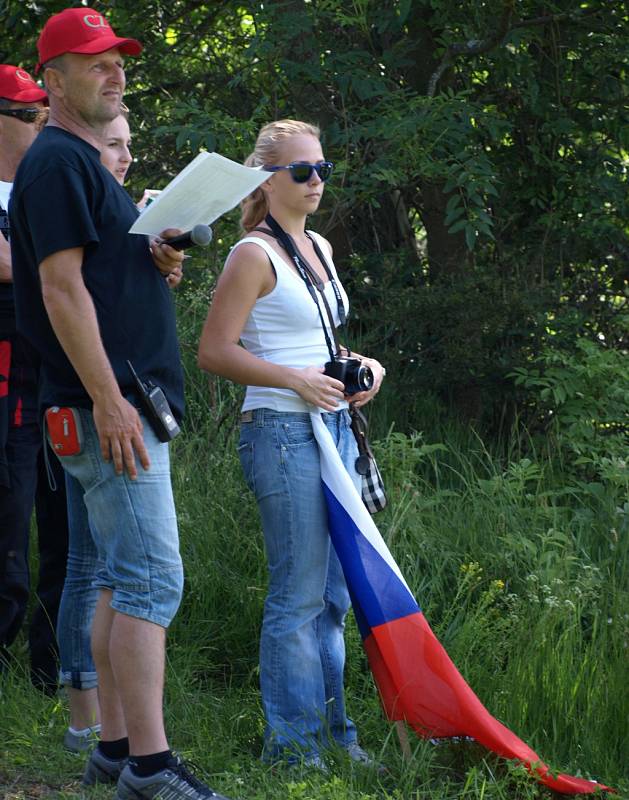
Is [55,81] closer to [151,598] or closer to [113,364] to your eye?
[113,364]

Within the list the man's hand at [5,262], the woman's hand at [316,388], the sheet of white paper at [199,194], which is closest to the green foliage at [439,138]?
the man's hand at [5,262]

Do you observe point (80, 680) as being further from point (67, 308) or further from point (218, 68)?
point (218, 68)

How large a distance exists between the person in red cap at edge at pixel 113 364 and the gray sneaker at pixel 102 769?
219mm

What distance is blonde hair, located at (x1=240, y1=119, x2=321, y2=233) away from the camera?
11.9 ft

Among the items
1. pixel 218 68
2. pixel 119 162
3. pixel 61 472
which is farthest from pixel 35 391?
pixel 218 68

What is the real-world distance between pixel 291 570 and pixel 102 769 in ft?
2.52

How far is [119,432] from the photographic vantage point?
2996mm

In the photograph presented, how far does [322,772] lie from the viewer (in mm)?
3350

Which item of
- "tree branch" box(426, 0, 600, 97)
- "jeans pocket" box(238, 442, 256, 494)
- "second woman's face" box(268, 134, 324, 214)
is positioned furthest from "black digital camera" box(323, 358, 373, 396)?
"tree branch" box(426, 0, 600, 97)

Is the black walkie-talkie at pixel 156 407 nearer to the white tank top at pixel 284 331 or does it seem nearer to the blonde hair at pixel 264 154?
the white tank top at pixel 284 331

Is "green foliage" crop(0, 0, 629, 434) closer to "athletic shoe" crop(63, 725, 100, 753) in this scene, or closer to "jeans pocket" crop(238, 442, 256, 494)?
"jeans pocket" crop(238, 442, 256, 494)

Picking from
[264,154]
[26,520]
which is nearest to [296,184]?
[264,154]

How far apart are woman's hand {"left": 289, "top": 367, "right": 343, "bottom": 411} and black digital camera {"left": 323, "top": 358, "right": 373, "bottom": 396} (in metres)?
0.06

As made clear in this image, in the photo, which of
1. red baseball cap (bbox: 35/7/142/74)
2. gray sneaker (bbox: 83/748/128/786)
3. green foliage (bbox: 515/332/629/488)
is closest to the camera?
red baseball cap (bbox: 35/7/142/74)
